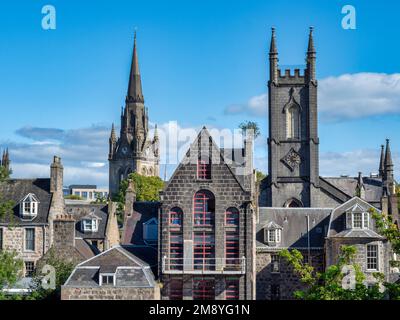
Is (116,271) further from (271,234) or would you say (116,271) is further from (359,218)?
(359,218)

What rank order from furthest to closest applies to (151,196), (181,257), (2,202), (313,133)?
(151,196), (313,133), (2,202), (181,257)

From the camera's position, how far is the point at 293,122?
278ft

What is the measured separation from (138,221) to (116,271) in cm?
1550

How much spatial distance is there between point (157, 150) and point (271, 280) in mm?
132926

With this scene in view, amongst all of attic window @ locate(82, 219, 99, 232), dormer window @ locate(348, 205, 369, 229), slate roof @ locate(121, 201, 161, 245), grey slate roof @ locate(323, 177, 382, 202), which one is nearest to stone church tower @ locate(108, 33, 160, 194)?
grey slate roof @ locate(323, 177, 382, 202)

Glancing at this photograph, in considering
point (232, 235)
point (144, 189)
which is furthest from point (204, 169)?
point (144, 189)

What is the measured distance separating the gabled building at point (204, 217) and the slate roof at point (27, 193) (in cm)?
1605

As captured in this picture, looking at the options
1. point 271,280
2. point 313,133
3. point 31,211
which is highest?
point 313,133

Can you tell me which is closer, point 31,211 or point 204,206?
point 204,206

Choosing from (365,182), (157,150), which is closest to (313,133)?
(365,182)

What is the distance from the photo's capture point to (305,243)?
63.7 metres

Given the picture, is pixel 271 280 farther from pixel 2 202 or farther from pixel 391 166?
pixel 391 166

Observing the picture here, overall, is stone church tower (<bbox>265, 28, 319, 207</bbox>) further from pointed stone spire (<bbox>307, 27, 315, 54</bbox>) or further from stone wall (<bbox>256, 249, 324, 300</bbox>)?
stone wall (<bbox>256, 249, 324, 300</bbox>)

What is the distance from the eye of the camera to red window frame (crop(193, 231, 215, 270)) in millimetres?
56219
